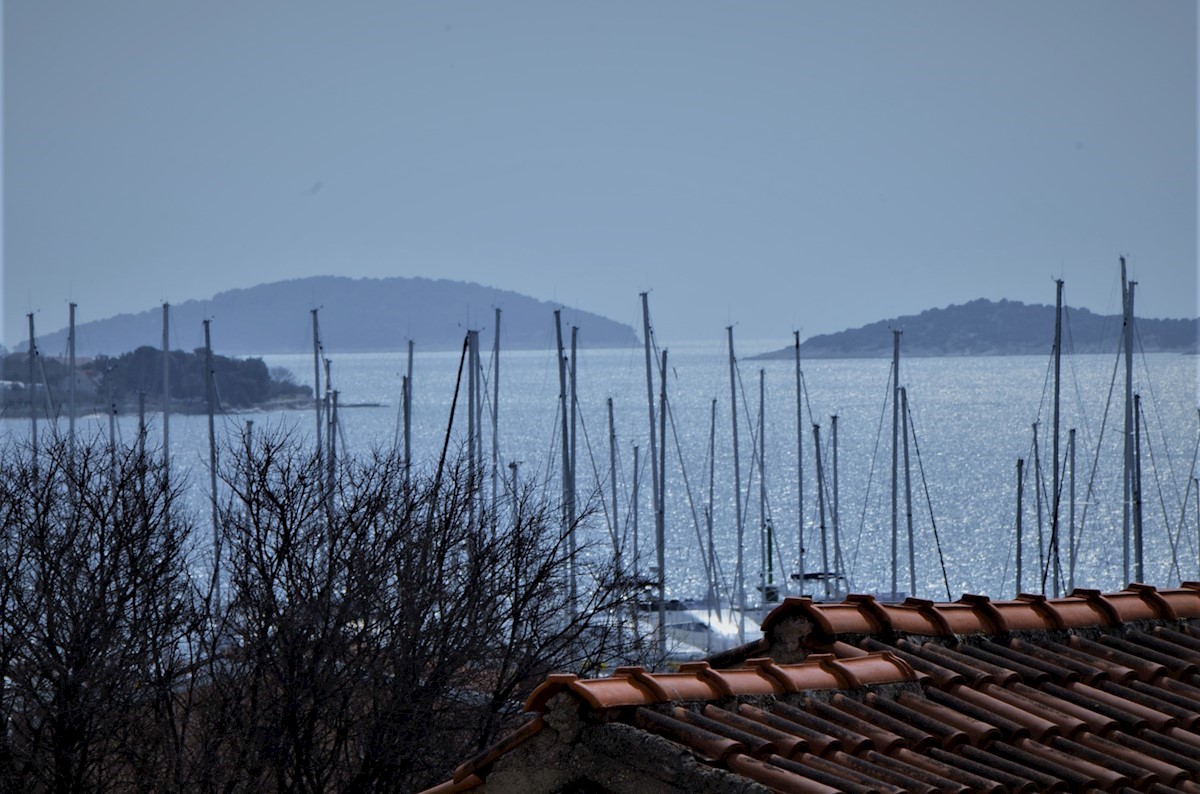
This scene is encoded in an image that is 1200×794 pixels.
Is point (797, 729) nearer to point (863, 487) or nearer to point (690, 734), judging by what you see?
point (690, 734)

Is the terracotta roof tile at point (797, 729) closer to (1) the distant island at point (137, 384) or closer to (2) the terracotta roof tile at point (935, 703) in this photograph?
(2) the terracotta roof tile at point (935, 703)

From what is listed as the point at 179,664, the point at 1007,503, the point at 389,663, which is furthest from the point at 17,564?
the point at 1007,503

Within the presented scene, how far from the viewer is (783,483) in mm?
126625

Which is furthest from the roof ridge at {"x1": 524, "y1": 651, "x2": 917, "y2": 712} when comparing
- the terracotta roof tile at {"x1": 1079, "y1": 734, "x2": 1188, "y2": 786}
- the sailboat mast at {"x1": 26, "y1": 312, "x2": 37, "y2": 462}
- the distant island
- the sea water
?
the sailboat mast at {"x1": 26, "y1": 312, "x2": 37, "y2": 462}

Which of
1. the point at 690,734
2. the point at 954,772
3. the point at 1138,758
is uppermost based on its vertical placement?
the point at 690,734

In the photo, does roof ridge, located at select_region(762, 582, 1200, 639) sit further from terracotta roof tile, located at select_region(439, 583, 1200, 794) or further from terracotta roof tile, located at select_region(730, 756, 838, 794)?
terracotta roof tile, located at select_region(730, 756, 838, 794)

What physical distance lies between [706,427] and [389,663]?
16475 centimetres

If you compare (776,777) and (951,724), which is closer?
(776,777)

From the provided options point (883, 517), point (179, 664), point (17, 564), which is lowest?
point (883, 517)

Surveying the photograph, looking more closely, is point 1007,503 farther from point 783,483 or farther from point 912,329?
point 912,329

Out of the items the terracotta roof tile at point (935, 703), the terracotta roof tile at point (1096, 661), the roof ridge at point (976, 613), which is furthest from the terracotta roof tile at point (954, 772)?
the terracotta roof tile at point (1096, 661)

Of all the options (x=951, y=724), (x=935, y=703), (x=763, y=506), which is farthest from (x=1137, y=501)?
(x=951, y=724)

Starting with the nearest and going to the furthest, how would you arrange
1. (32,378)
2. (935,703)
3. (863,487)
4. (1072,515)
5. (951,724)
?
(951,724) < (935,703) < (1072,515) < (32,378) < (863,487)

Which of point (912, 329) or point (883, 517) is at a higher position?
point (912, 329)
